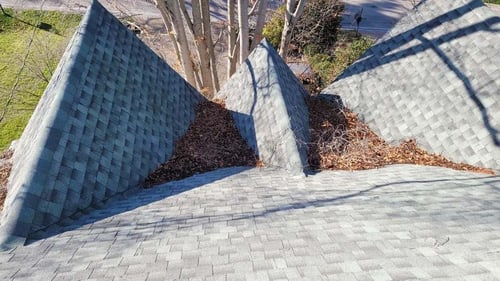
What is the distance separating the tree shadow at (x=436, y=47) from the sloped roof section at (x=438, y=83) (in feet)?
0.04

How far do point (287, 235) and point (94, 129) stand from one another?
9.93 ft

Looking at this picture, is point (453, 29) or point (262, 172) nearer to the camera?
point (262, 172)

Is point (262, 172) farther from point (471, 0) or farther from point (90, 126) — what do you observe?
point (471, 0)

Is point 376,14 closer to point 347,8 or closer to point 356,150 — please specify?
point 347,8

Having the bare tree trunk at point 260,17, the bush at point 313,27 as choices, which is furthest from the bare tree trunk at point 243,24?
the bush at point 313,27

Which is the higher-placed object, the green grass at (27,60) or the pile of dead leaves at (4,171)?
the green grass at (27,60)

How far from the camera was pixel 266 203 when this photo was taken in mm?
4023

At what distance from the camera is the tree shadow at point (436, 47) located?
561 cm

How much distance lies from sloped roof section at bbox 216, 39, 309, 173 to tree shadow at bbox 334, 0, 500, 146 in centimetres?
156

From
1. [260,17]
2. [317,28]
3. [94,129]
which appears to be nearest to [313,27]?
[317,28]

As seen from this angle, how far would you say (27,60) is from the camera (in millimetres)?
13180

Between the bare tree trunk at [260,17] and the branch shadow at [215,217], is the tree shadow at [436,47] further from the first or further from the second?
the bare tree trunk at [260,17]

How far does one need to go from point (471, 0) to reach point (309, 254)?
622 cm

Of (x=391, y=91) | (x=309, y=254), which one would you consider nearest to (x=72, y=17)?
(x=391, y=91)
